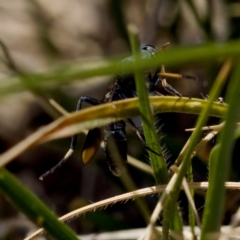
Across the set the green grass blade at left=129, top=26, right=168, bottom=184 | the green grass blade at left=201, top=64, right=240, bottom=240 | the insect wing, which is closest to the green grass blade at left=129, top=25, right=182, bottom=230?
the green grass blade at left=129, top=26, right=168, bottom=184

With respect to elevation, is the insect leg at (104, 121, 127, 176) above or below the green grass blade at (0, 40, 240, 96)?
below

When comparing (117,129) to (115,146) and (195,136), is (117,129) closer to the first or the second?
(115,146)

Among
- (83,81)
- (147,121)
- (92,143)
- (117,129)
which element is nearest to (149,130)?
(147,121)

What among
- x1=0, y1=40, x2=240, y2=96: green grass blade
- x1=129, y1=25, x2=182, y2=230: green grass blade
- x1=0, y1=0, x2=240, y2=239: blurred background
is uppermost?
x1=0, y1=40, x2=240, y2=96: green grass blade

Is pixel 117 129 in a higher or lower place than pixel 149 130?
lower

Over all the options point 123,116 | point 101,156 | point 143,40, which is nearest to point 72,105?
point 101,156

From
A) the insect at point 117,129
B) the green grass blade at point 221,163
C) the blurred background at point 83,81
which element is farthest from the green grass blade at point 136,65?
the blurred background at point 83,81

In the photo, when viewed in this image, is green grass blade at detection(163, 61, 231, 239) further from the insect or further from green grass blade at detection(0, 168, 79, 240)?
the insect
